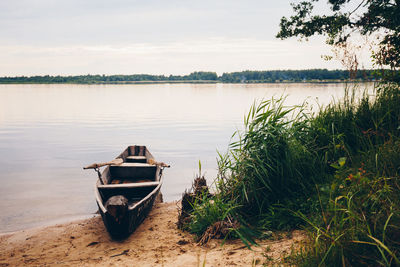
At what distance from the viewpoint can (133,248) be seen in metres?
5.34

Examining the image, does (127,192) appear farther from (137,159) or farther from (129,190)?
(137,159)

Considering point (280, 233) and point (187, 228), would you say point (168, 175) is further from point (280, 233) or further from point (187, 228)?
point (280, 233)

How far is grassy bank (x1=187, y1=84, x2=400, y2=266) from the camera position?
4066 mm

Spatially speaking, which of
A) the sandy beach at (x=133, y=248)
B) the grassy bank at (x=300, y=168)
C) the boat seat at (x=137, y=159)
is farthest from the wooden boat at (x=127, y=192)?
the grassy bank at (x=300, y=168)

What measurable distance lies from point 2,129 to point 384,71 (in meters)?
28.6

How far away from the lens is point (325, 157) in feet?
18.1

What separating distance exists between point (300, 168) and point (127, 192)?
13.7 ft

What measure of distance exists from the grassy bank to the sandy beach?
34 cm

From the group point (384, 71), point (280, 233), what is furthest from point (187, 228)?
point (384, 71)

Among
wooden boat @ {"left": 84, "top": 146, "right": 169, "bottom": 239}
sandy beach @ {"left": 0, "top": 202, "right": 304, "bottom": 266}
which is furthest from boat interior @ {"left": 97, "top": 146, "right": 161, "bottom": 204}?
sandy beach @ {"left": 0, "top": 202, "right": 304, "bottom": 266}

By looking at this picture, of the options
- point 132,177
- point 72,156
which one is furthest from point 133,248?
point 72,156

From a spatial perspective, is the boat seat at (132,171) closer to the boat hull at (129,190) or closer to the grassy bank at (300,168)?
the boat hull at (129,190)

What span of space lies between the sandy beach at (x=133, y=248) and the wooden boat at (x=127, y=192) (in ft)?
0.97

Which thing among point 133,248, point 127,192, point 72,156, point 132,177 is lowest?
point 72,156
